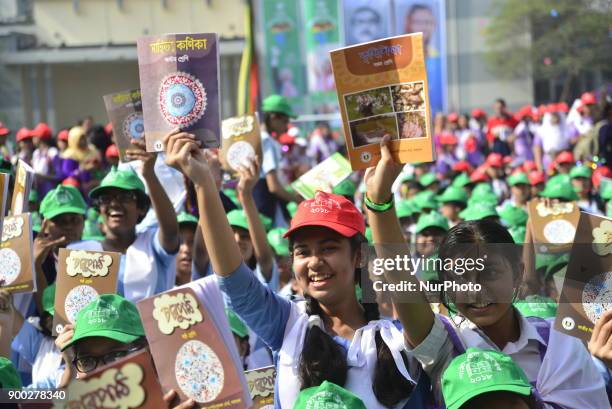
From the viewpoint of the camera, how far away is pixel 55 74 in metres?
36.6

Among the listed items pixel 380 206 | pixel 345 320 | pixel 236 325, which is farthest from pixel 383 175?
pixel 236 325

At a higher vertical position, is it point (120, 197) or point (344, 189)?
point (120, 197)

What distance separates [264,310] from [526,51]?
3097cm

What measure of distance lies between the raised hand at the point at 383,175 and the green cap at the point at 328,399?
698 millimetres

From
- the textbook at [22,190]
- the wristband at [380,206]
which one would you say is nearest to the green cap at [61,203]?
the textbook at [22,190]

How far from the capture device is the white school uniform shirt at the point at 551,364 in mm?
3289

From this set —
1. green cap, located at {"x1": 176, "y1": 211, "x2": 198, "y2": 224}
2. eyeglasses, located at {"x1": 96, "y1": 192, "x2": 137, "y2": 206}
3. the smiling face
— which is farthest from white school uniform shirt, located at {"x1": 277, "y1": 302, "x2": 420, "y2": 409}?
green cap, located at {"x1": 176, "y1": 211, "x2": 198, "y2": 224}

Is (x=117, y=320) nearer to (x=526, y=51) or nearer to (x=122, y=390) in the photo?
(x=122, y=390)

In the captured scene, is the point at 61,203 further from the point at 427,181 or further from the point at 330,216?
the point at 427,181

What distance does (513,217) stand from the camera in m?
8.16

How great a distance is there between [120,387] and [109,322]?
873 mm

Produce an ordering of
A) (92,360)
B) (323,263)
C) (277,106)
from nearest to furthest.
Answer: (323,263)
(92,360)
(277,106)

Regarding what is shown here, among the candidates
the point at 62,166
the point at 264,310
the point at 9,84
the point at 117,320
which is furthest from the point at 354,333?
the point at 9,84

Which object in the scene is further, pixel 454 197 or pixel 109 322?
pixel 454 197
